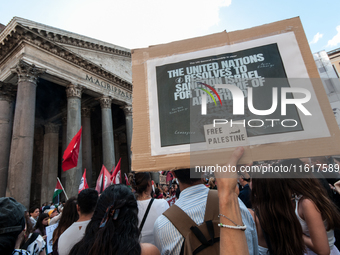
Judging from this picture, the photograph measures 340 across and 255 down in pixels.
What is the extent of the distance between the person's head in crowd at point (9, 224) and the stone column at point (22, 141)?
27.6 feet

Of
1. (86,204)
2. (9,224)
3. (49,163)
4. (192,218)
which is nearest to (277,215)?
(192,218)

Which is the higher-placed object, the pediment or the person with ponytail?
the pediment

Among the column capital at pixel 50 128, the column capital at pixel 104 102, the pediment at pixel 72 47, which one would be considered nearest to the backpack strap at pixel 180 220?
the pediment at pixel 72 47

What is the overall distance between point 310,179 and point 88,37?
15.8m

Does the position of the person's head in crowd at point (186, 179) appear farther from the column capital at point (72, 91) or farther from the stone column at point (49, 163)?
the stone column at point (49, 163)

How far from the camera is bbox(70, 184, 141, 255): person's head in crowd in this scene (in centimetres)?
132

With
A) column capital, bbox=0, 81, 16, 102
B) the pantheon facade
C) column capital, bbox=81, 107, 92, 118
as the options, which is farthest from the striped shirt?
column capital, bbox=81, 107, 92, 118

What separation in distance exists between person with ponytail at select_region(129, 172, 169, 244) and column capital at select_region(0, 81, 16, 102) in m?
12.3

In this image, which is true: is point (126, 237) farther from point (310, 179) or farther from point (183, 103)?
point (310, 179)

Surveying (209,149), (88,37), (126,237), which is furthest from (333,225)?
(88,37)

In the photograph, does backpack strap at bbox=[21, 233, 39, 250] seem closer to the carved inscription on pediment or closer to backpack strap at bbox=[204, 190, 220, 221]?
backpack strap at bbox=[204, 190, 220, 221]

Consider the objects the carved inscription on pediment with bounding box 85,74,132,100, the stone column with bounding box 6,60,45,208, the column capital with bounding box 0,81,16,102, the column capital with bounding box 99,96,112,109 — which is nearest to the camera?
the stone column with bounding box 6,60,45,208

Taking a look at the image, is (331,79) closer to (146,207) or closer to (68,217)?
(146,207)

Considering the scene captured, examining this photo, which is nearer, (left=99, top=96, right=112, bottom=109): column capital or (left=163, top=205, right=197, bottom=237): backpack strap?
(left=163, top=205, right=197, bottom=237): backpack strap
